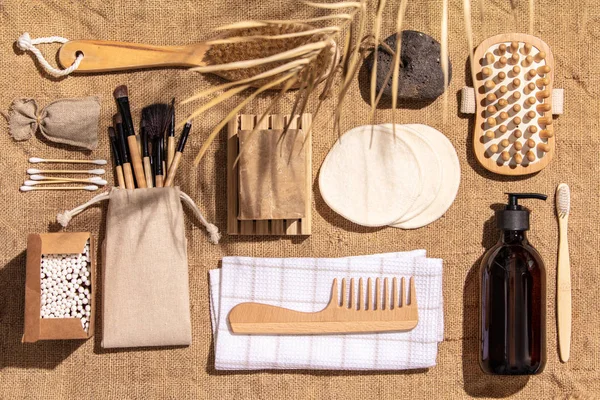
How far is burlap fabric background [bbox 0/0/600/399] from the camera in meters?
1.03

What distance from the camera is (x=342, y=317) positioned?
3.27ft

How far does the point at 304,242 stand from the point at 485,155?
34cm

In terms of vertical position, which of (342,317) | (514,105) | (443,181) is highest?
(514,105)

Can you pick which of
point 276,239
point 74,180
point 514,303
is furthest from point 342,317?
point 74,180

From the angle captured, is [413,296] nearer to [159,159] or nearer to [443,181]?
[443,181]

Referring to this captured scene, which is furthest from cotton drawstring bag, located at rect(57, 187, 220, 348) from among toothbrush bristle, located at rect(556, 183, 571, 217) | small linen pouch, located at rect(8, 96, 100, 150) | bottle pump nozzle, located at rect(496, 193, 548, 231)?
toothbrush bristle, located at rect(556, 183, 571, 217)

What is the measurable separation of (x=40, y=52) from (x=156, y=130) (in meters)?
0.24

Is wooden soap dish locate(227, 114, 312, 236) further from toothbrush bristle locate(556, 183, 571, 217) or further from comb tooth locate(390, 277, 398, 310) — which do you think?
toothbrush bristle locate(556, 183, 571, 217)

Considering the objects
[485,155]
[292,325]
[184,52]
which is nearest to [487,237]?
[485,155]

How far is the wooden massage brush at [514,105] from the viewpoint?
1.00 m

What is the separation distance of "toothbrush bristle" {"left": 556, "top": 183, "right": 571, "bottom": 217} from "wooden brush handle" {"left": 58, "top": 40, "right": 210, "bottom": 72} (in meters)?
0.64

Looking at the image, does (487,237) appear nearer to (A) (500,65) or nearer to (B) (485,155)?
(B) (485,155)

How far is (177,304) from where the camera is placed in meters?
1.00

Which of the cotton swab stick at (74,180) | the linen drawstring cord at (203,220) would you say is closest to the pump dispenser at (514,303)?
the linen drawstring cord at (203,220)
